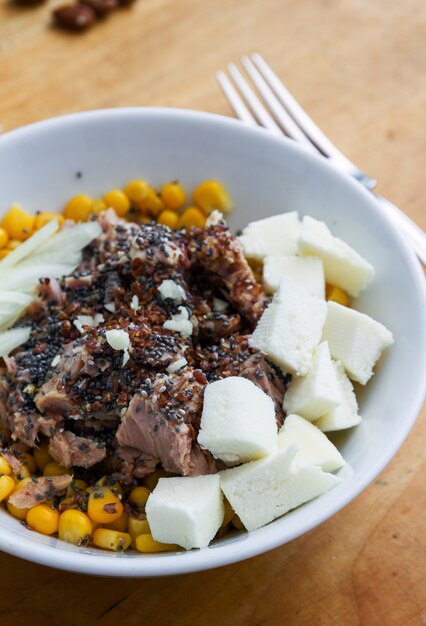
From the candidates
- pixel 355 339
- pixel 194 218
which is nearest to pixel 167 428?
pixel 355 339

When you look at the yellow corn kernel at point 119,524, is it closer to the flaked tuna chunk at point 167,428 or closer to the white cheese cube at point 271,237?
the flaked tuna chunk at point 167,428

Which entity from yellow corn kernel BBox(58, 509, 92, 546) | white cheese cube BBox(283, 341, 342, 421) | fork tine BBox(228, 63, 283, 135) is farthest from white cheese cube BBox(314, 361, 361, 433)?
fork tine BBox(228, 63, 283, 135)

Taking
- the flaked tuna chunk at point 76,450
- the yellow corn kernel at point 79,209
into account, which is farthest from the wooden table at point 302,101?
the yellow corn kernel at point 79,209

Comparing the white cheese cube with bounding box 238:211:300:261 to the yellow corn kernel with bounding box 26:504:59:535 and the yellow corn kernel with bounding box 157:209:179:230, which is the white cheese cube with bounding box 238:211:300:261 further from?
the yellow corn kernel with bounding box 26:504:59:535

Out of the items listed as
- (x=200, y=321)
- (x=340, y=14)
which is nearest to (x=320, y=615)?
(x=200, y=321)

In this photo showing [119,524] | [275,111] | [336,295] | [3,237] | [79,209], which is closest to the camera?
[119,524]

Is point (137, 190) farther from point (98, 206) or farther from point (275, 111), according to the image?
point (275, 111)

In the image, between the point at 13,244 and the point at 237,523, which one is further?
the point at 13,244

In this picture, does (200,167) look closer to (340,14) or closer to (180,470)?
(180,470)

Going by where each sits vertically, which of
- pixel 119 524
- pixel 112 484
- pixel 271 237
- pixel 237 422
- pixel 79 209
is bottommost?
pixel 119 524
